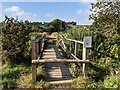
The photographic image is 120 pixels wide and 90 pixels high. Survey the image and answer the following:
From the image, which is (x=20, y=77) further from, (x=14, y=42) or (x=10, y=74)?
(x=14, y=42)

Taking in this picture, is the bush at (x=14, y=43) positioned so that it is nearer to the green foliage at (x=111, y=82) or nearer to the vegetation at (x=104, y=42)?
the vegetation at (x=104, y=42)

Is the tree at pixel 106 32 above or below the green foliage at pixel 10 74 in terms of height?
above

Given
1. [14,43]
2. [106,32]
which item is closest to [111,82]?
[106,32]

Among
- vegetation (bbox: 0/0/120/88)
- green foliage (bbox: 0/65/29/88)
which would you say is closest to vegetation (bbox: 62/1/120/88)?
vegetation (bbox: 0/0/120/88)

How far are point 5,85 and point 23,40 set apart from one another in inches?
109

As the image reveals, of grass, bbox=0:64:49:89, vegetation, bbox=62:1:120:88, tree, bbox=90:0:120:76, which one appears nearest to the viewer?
grass, bbox=0:64:49:89

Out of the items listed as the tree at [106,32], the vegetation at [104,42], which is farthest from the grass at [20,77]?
the tree at [106,32]

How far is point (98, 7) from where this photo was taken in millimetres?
9898

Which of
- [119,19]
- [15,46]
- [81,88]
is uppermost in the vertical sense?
[119,19]

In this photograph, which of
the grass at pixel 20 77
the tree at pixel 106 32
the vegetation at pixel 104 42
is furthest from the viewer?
the tree at pixel 106 32

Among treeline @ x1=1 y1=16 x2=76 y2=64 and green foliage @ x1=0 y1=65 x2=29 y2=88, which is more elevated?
treeline @ x1=1 y1=16 x2=76 y2=64

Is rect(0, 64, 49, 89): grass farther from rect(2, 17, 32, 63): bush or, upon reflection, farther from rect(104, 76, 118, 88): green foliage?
rect(104, 76, 118, 88): green foliage

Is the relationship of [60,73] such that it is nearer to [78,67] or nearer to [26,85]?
[78,67]

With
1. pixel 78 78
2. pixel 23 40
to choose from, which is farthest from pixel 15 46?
pixel 78 78
